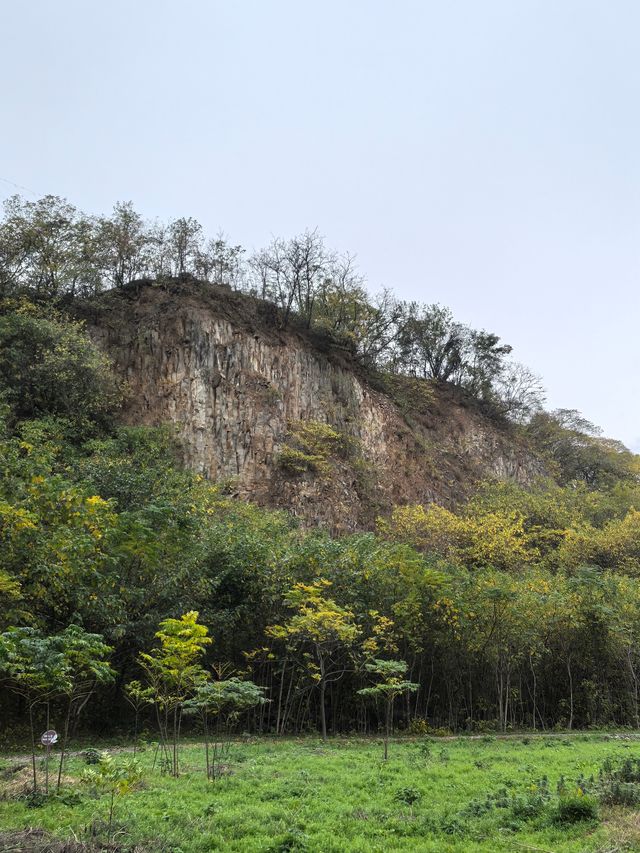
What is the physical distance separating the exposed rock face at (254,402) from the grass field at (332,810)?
19.3 meters

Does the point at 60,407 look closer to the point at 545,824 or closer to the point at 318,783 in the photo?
the point at 318,783

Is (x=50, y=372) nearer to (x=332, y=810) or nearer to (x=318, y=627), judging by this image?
(x=318, y=627)

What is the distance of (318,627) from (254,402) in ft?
59.5

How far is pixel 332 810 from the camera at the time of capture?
25.4 feet

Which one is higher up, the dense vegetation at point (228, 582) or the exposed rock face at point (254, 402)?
the exposed rock face at point (254, 402)

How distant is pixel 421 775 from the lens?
10211 millimetres

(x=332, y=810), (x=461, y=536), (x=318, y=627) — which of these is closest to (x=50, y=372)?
(x=318, y=627)

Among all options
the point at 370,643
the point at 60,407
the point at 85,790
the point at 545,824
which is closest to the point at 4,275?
the point at 60,407

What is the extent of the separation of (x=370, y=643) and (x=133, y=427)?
680 inches

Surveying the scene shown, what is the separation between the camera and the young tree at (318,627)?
594 inches

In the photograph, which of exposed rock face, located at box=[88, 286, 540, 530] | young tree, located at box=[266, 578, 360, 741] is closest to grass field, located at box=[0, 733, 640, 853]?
young tree, located at box=[266, 578, 360, 741]

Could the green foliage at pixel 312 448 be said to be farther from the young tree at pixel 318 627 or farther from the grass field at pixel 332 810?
the grass field at pixel 332 810

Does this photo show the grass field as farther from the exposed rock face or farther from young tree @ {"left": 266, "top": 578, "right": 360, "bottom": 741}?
the exposed rock face

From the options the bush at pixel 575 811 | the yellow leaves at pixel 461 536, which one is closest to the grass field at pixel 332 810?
the bush at pixel 575 811
